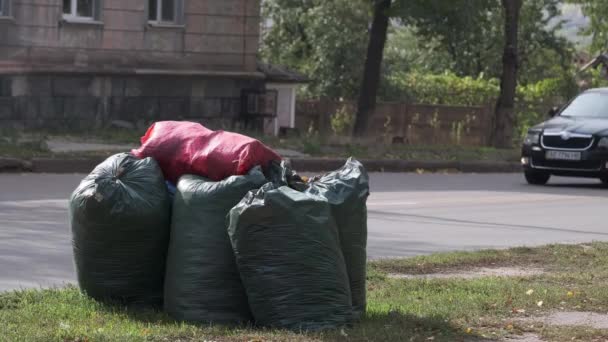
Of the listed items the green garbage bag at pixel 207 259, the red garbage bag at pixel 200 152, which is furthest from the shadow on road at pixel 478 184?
the green garbage bag at pixel 207 259

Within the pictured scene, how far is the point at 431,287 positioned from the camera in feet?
27.9

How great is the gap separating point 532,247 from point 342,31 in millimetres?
34115

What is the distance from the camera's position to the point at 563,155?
19922 mm

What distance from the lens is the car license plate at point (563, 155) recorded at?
19.8m

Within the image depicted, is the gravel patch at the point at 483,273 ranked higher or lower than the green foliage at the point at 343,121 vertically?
higher

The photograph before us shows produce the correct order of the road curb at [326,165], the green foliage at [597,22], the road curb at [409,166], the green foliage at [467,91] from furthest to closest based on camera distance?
the green foliage at [467,91], the green foliage at [597,22], the road curb at [409,166], the road curb at [326,165]

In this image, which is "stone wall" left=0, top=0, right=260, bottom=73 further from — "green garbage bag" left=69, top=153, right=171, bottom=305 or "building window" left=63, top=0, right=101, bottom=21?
"green garbage bag" left=69, top=153, right=171, bottom=305

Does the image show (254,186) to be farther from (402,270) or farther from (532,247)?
(532,247)

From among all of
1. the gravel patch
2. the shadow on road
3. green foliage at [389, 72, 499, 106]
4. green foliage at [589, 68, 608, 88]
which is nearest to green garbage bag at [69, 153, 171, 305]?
the gravel patch

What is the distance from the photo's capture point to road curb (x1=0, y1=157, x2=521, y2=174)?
17.5 meters

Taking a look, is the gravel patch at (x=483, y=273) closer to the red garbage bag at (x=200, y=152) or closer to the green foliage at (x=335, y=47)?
the red garbage bag at (x=200, y=152)

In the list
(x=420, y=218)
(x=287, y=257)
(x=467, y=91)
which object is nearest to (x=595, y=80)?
(x=467, y=91)

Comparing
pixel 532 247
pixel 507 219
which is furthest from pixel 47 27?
pixel 532 247

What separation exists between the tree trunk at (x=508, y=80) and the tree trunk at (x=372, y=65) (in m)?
2.48
